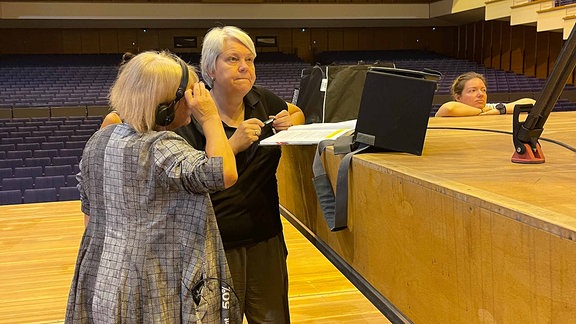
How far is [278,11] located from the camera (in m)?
11.0

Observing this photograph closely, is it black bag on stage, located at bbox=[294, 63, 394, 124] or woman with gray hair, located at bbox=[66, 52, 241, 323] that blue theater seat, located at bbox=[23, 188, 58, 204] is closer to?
black bag on stage, located at bbox=[294, 63, 394, 124]

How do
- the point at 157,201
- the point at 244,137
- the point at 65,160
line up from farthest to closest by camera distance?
1. the point at 65,160
2. the point at 244,137
3. the point at 157,201

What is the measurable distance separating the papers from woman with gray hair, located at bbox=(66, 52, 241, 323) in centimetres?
14

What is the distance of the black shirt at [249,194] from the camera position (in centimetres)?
121

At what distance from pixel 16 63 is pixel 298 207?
1094 centimetres

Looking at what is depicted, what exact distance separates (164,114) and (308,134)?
325 millimetres

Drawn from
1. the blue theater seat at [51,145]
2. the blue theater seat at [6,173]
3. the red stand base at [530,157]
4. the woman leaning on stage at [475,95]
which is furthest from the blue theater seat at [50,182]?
the red stand base at [530,157]

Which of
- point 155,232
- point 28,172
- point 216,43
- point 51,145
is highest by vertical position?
point 216,43

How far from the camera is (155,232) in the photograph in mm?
947

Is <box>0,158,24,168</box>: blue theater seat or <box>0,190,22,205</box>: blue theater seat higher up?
<box>0,158,24,168</box>: blue theater seat

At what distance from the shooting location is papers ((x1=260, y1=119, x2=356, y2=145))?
1069 millimetres

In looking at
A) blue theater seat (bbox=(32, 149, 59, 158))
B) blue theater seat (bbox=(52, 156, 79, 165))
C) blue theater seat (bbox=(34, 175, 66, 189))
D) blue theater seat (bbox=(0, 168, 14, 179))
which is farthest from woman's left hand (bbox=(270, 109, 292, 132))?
blue theater seat (bbox=(32, 149, 59, 158))

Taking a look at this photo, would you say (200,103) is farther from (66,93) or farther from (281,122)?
(66,93)

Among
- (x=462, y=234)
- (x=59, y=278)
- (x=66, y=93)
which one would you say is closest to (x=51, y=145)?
(x=59, y=278)
